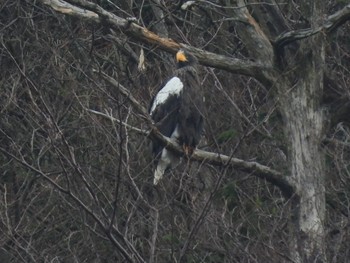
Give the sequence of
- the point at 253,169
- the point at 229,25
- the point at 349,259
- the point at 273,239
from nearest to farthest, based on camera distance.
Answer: the point at 349,259 → the point at 273,239 → the point at 253,169 → the point at 229,25

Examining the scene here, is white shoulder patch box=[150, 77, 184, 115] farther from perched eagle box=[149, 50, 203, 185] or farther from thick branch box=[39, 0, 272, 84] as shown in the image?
thick branch box=[39, 0, 272, 84]

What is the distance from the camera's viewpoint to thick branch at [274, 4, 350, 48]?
10.1 meters

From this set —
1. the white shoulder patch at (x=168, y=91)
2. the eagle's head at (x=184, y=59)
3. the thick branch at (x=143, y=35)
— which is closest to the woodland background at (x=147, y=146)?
the thick branch at (x=143, y=35)

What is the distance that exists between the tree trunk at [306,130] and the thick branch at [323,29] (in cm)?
20

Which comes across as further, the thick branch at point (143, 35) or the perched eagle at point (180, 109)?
the perched eagle at point (180, 109)

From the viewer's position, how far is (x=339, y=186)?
10.8 metres

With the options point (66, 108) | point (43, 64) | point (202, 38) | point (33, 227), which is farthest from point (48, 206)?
point (202, 38)

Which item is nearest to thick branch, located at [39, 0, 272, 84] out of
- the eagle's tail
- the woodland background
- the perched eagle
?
the woodland background

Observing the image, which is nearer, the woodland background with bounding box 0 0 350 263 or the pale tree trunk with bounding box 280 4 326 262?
the woodland background with bounding box 0 0 350 263

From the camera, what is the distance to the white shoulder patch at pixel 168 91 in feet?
34.7

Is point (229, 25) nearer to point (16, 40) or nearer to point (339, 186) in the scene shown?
point (16, 40)

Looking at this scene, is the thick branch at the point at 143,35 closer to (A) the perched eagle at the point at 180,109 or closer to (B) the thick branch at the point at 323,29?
(A) the perched eagle at the point at 180,109

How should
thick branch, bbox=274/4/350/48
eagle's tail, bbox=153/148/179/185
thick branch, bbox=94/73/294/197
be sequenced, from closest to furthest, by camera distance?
1. thick branch, bbox=94/73/294/197
2. thick branch, bbox=274/4/350/48
3. eagle's tail, bbox=153/148/179/185

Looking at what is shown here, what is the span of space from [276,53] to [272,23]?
76 centimetres
